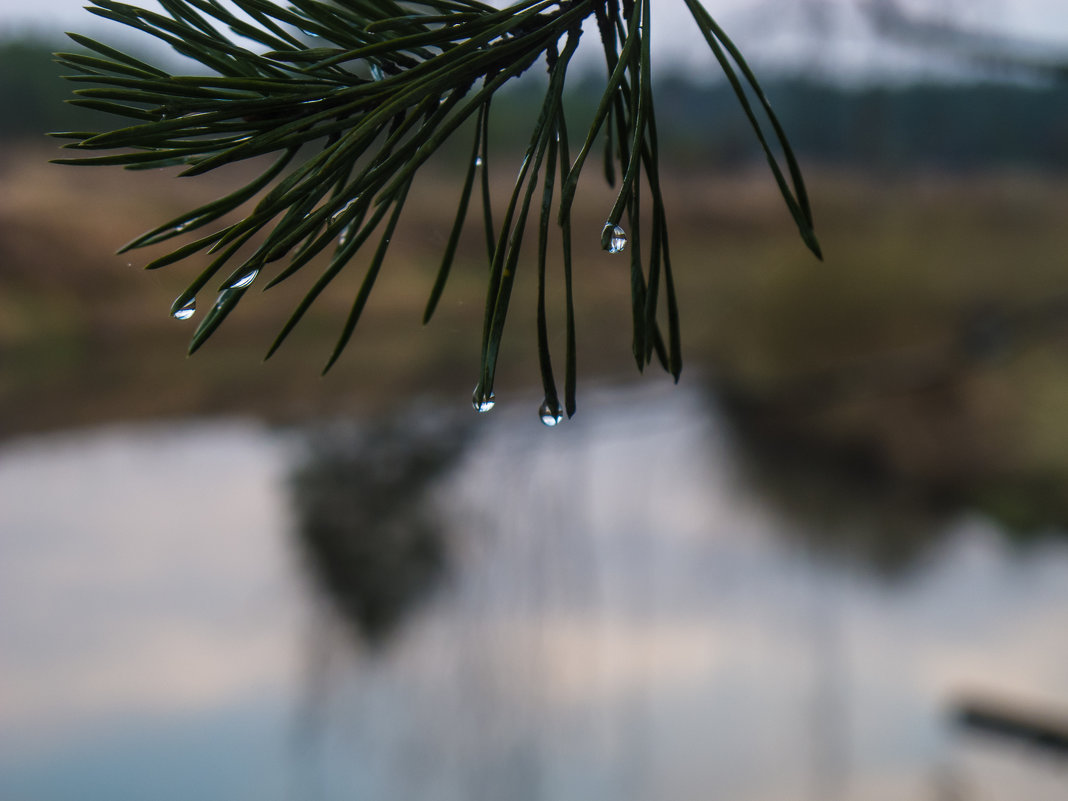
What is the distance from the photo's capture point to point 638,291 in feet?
0.32

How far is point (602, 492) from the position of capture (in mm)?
1003

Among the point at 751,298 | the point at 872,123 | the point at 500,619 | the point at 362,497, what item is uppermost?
the point at 872,123

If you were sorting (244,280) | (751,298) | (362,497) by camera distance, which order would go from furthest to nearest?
1. (751,298)
2. (362,497)
3. (244,280)

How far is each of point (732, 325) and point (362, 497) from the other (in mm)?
406

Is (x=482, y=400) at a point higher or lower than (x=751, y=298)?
higher

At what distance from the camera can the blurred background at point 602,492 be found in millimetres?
717

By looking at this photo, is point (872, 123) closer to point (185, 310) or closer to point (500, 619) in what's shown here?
point (500, 619)

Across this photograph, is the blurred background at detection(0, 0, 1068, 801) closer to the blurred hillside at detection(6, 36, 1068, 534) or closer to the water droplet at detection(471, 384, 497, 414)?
the blurred hillside at detection(6, 36, 1068, 534)

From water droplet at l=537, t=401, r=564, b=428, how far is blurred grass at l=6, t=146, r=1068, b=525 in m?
0.57

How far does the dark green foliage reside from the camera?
0.30 feet

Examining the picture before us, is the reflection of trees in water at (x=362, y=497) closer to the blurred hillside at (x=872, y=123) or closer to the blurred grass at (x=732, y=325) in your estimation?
the blurred grass at (x=732, y=325)

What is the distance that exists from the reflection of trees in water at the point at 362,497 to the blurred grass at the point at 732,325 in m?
0.03

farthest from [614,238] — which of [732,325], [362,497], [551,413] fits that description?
[732,325]

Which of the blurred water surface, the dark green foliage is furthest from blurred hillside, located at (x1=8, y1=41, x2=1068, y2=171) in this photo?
the dark green foliage
